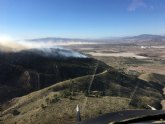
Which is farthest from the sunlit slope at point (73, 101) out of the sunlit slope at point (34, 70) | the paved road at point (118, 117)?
the paved road at point (118, 117)

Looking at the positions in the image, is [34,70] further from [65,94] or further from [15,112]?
[15,112]

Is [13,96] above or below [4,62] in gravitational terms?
below

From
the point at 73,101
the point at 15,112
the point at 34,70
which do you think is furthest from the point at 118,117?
the point at 34,70

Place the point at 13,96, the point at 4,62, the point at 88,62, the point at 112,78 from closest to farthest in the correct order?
the point at 13,96 < the point at 112,78 < the point at 4,62 < the point at 88,62

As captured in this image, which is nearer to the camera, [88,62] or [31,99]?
[31,99]

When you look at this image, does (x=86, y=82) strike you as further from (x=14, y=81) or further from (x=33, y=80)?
(x=14, y=81)

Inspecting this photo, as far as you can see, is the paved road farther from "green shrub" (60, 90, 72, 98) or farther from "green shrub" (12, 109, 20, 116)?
"green shrub" (60, 90, 72, 98)

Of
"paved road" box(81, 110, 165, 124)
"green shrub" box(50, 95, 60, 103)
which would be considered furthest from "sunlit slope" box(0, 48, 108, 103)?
"paved road" box(81, 110, 165, 124)

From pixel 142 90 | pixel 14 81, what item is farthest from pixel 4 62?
pixel 142 90

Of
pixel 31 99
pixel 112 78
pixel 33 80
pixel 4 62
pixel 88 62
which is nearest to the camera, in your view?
pixel 31 99
